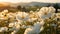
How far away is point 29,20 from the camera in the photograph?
4.45 feet

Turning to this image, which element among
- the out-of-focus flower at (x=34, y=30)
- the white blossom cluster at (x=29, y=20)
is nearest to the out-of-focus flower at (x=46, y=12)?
the white blossom cluster at (x=29, y=20)

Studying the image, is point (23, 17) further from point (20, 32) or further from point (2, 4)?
point (2, 4)

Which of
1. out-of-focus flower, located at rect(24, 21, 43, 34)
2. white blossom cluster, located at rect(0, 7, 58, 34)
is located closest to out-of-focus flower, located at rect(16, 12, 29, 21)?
white blossom cluster, located at rect(0, 7, 58, 34)

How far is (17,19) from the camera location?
4.44 feet

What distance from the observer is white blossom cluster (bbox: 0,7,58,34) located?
1.31 meters

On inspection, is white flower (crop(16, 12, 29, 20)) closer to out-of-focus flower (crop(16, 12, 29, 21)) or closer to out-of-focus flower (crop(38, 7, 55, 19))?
out-of-focus flower (crop(16, 12, 29, 21))

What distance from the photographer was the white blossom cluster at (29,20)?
131 centimetres

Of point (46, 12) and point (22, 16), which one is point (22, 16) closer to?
point (22, 16)

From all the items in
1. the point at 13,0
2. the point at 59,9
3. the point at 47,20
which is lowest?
the point at 47,20

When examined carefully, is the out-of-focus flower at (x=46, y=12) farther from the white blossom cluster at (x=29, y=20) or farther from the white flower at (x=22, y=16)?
the white flower at (x=22, y=16)

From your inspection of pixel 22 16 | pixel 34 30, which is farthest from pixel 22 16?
pixel 34 30

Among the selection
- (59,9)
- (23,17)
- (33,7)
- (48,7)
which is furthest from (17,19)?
(59,9)

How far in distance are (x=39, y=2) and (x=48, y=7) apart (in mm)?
116

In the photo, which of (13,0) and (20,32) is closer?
(20,32)
